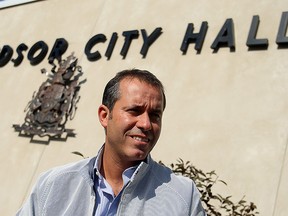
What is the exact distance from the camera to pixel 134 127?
1619 millimetres

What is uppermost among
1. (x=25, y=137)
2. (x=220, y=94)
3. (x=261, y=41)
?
(x=261, y=41)

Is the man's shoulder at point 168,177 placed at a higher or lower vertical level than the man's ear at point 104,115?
lower

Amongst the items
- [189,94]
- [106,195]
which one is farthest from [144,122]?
[189,94]

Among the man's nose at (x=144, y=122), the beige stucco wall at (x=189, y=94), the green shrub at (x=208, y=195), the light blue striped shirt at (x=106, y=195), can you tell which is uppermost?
the beige stucco wall at (x=189, y=94)

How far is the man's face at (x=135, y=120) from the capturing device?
1.61m

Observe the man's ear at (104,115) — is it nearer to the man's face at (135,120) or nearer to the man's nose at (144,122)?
the man's face at (135,120)

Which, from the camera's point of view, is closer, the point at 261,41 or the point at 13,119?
the point at 261,41

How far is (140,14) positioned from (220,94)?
6.55 ft

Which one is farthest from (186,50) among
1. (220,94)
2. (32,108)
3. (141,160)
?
(141,160)

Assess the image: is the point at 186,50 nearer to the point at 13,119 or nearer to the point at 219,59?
the point at 219,59

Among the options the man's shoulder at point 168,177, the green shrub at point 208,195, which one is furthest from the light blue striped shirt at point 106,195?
the green shrub at point 208,195

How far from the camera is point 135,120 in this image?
162 cm

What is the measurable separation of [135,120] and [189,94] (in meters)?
3.51

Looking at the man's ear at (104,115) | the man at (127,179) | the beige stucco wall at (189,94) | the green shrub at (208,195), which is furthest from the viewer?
the beige stucco wall at (189,94)
